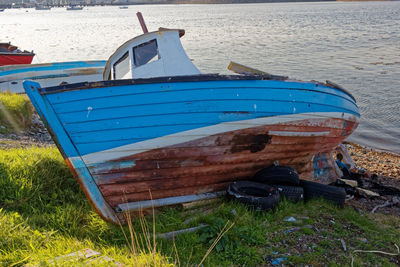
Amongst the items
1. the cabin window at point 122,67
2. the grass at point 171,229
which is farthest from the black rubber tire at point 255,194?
the cabin window at point 122,67

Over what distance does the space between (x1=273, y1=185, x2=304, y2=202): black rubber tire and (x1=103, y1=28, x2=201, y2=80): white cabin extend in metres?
2.70

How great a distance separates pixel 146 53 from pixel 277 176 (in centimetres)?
344

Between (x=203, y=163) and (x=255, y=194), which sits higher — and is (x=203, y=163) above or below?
above

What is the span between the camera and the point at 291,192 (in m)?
5.97

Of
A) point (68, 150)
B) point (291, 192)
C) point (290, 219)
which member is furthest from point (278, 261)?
point (68, 150)

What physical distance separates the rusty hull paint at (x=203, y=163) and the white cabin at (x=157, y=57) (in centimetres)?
197

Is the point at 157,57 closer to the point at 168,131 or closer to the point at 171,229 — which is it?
the point at 168,131

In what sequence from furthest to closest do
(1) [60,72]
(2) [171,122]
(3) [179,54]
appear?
(1) [60,72] < (3) [179,54] < (2) [171,122]

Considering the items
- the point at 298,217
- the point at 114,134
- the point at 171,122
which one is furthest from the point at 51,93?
the point at 298,217

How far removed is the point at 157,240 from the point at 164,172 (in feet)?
3.44

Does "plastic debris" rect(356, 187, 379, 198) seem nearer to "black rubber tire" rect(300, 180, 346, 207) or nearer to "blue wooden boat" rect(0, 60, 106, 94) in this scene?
"black rubber tire" rect(300, 180, 346, 207)

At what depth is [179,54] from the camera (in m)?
6.99

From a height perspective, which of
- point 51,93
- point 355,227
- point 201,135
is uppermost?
point 51,93

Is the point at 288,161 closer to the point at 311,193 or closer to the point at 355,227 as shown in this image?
the point at 311,193
